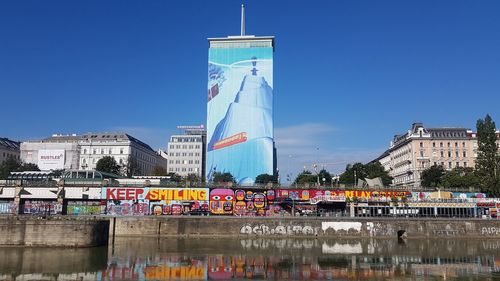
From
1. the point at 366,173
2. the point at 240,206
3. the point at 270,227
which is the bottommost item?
the point at 270,227

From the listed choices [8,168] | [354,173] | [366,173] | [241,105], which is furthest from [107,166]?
[366,173]

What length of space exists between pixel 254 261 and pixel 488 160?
233 ft

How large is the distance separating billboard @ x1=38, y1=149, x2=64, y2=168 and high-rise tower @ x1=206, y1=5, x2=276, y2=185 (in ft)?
192

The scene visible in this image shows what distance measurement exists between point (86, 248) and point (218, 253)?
63.5ft

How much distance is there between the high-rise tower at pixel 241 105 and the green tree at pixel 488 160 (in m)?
90.7

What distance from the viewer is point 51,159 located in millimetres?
169125

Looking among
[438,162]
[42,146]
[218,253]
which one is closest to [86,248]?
[218,253]

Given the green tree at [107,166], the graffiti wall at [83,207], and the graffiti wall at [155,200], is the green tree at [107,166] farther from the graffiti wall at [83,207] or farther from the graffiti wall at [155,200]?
the graffiti wall at [155,200]

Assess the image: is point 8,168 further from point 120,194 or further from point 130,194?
point 130,194

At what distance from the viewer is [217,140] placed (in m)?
179

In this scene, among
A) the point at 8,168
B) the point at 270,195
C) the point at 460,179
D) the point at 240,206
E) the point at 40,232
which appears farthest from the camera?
the point at 8,168

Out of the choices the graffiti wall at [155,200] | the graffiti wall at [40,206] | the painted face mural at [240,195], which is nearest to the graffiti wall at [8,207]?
the graffiti wall at [40,206]

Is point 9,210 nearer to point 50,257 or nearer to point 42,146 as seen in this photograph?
point 50,257

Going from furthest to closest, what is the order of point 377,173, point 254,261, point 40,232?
point 377,173, point 40,232, point 254,261
